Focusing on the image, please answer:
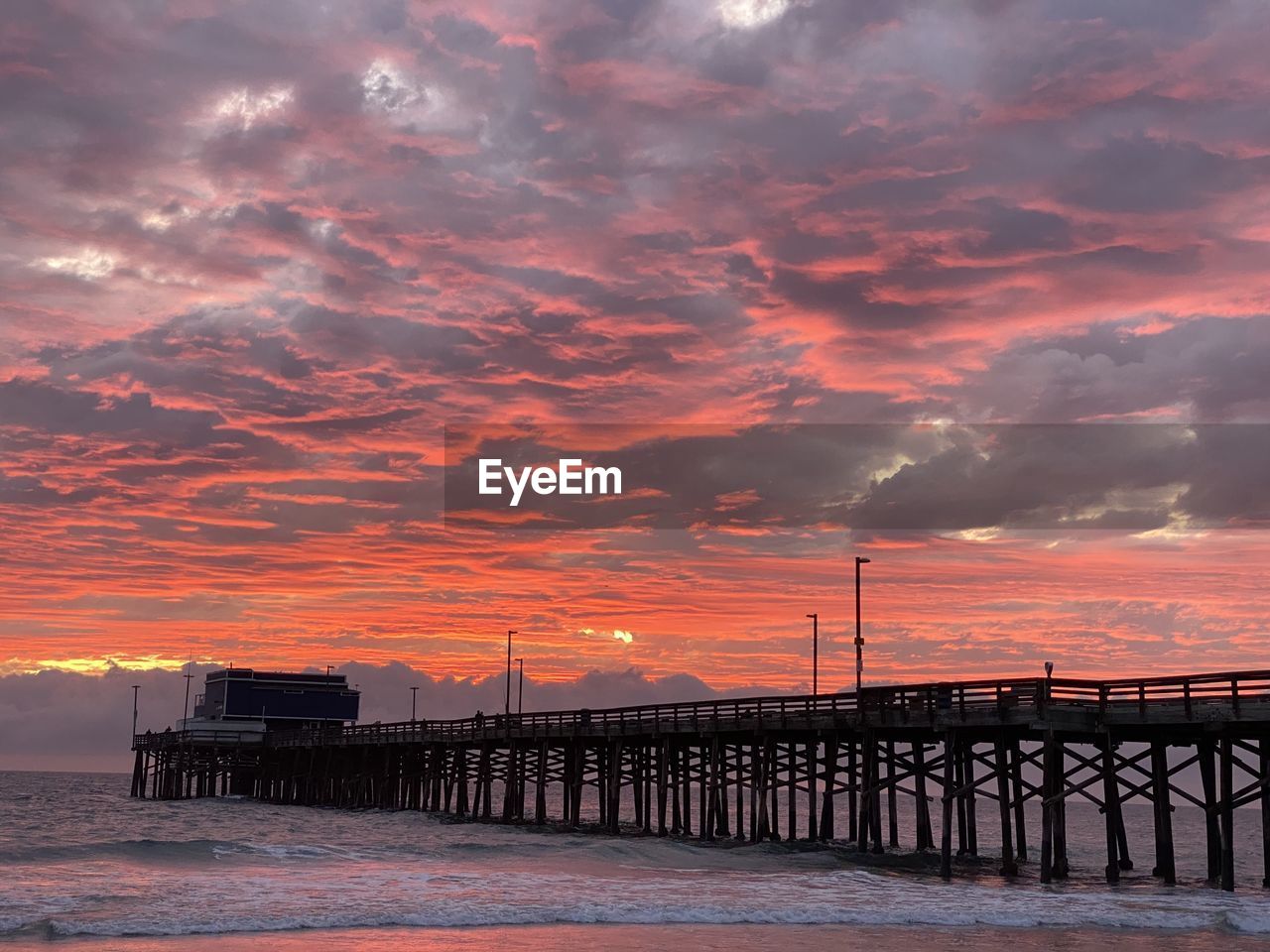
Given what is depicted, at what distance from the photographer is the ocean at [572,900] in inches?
997

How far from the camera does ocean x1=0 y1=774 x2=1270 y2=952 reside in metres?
25.3

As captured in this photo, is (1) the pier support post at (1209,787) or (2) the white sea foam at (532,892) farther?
(1) the pier support post at (1209,787)

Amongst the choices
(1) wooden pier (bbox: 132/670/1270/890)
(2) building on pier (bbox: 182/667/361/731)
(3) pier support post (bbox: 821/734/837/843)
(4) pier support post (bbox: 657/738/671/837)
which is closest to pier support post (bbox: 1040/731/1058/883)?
(1) wooden pier (bbox: 132/670/1270/890)

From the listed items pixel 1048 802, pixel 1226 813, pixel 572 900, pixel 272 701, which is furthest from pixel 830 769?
pixel 272 701

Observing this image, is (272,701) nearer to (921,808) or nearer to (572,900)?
(921,808)

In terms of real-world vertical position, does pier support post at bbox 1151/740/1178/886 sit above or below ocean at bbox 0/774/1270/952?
above

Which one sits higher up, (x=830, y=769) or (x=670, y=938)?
(x=830, y=769)

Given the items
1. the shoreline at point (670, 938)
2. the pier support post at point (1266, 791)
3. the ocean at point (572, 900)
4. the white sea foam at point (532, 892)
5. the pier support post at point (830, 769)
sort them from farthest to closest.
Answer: the pier support post at point (830, 769) < the pier support post at point (1266, 791) < the white sea foam at point (532, 892) < the ocean at point (572, 900) < the shoreline at point (670, 938)

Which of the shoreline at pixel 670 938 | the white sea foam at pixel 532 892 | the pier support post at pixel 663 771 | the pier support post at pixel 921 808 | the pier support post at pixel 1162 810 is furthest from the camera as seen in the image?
the pier support post at pixel 663 771

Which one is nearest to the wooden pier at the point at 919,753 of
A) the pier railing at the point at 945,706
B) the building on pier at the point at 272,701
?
the pier railing at the point at 945,706

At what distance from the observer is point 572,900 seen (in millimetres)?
30344

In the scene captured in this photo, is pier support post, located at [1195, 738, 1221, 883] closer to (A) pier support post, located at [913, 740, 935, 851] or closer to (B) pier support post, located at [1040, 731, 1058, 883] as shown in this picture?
(B) pier support post, located at [1040, 731, 1058, 883]

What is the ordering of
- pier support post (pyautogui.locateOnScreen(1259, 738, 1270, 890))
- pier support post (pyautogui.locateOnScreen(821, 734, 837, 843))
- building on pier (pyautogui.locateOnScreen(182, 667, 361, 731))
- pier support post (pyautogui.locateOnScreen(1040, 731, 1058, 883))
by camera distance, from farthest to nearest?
1. building on pier (pyautogui.locateOnScreen(182, 667, 361, 731))
2. pier support post (pyautogui.locateOnScreen(821, 734, 837, 843))
3. pier support post (pyautogui.locateOnScreen(1040, 731, 1058, 883))
4. pier support post (pyautogui.locateOnScreen(1259, 738, 1270, 890))

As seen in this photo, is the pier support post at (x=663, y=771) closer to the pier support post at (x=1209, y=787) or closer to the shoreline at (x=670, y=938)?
the pier support post at (x=1209, y=787)
